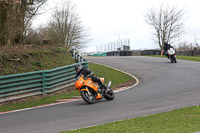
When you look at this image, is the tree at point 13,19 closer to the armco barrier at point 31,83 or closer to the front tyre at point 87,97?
the armco barrier at point 31,83

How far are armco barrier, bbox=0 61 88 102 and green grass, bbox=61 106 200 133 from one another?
7.18m

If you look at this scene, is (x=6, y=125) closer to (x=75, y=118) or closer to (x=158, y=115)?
(x=75, y=118)

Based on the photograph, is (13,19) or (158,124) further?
(13,19)

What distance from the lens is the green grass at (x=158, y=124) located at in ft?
21.5

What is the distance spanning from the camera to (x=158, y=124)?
7.22m

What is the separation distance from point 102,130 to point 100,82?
4.92 meters

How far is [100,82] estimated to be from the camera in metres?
11.8

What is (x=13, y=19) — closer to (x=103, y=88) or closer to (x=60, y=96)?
(x=60, y=96)

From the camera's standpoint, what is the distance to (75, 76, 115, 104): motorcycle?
11.1 meters

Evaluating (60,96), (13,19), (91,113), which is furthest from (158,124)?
(13,19)

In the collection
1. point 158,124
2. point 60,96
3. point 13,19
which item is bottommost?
point 60,96

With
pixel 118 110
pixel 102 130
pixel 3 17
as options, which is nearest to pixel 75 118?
pixel 118 110

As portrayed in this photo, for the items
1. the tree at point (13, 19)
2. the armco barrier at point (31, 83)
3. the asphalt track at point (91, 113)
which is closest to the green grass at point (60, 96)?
the armco barrier at point (31, 83)

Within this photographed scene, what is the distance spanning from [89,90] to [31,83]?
4.09m
